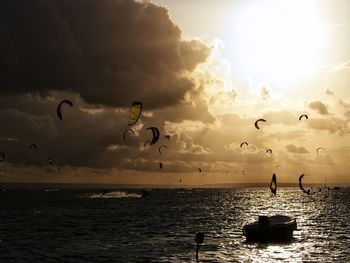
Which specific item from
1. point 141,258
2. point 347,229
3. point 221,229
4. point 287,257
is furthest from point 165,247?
point 347,229

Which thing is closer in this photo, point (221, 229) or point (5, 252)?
point (5, 252)

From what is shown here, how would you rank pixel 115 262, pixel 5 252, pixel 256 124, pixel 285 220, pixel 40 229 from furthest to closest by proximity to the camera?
1. pixel 40 229
2. pixel 256 124
3. pixel 285 220
4. pixel 5 252
5. pixel 115 262

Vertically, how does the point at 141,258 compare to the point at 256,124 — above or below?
below

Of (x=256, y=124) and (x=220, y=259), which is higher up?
(x=256, y=124)

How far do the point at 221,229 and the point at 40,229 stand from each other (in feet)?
83.4

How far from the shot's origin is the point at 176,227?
76.9 m

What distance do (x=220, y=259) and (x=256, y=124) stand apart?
27589mm

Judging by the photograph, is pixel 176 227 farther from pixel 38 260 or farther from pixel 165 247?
pixel 38 260

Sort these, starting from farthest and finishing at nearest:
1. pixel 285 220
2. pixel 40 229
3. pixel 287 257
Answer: pixel 40 229 < pixel 285 220 < pixel 287 257

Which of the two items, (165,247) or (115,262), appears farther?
(165,247)

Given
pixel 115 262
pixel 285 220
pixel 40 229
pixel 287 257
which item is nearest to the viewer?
pixel 115 262

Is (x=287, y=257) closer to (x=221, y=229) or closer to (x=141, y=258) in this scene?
(x=141, y=258)

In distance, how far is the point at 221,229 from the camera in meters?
74.2

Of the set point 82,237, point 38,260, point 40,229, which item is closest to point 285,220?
point 82,237
